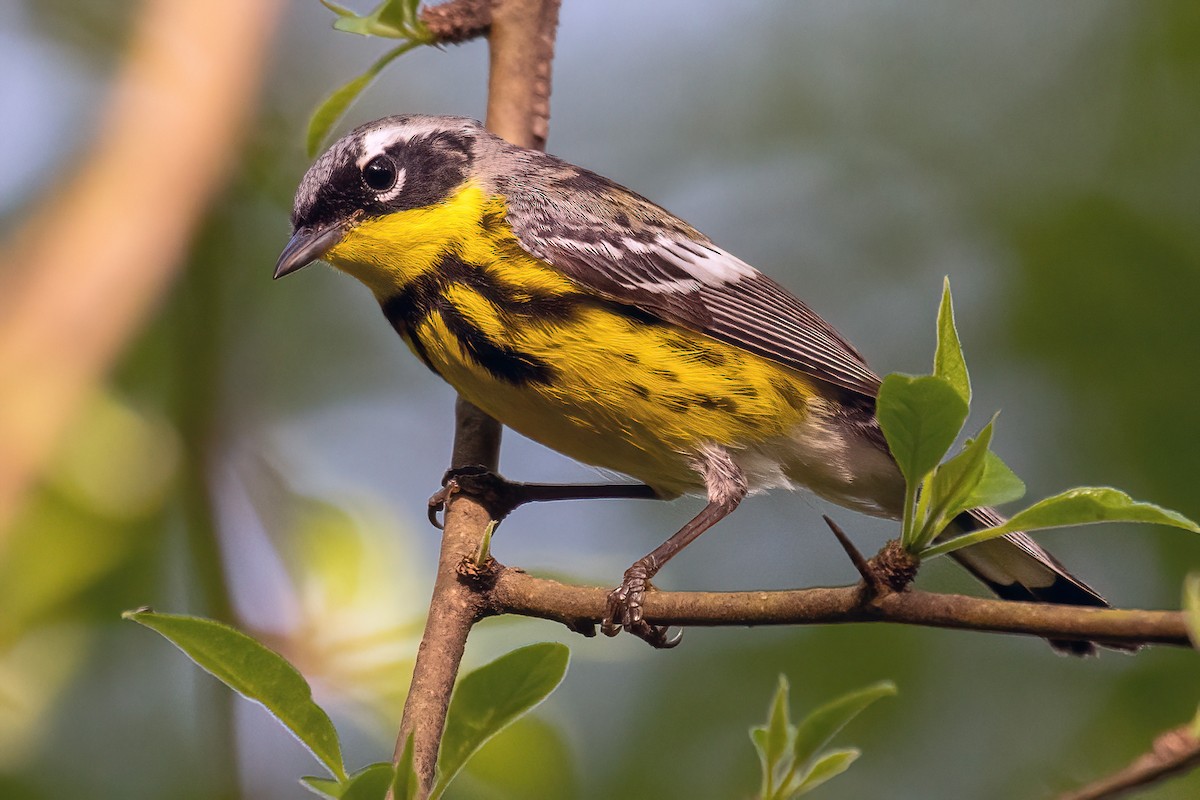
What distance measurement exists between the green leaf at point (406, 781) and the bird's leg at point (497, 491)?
4.98 feet

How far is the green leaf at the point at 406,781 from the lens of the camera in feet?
4.88

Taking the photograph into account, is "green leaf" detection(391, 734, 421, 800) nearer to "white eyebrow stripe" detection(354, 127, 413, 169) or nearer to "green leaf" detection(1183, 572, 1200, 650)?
"green leaf" detection(1183, 572, 1200, 650)

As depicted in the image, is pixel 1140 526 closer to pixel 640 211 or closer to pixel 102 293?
pixel 640 211

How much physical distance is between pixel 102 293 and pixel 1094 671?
3879 millimetres

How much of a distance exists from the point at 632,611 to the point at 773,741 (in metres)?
0.63

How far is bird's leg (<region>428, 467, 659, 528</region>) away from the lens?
121 inches

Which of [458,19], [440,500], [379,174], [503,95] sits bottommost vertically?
[440,500]

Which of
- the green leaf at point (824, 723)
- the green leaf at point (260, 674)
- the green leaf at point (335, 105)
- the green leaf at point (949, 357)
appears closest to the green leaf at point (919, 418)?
the green leaf at point (949, 357)

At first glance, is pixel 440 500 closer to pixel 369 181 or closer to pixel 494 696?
pixel 369 181

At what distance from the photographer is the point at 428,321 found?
303 centimetres

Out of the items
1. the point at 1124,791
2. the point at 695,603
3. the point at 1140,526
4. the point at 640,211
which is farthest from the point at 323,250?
the point at 1140,526

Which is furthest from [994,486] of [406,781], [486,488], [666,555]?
[486,488]

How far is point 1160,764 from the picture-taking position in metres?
1.31

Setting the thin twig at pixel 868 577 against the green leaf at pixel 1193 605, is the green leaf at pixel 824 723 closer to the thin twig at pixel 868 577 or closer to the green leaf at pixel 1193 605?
the thin twig at pixel 868 577
